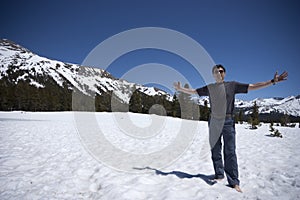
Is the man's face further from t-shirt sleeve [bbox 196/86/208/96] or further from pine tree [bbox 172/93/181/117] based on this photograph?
pine tree [bbox 172/93/181/117]

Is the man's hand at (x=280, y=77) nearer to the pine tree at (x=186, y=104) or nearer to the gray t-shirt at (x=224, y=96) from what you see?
the gray t-shirt at (x=224, y=96)

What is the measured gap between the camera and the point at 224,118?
3740 mm

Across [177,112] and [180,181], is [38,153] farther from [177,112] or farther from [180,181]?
[177,112]

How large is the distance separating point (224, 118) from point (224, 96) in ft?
1.56

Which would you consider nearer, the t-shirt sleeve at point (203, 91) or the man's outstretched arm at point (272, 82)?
the man's outstretched arm at point (272, 82)

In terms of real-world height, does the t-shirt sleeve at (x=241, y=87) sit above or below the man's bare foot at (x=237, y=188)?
A: above

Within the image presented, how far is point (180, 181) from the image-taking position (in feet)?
13.3

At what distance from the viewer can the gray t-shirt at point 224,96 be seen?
12.2ft

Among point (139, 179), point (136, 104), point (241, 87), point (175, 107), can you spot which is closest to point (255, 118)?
point (241, 87)

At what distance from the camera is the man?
3.63 metres

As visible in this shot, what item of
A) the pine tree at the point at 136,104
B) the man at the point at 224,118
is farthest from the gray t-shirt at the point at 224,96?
the pine tree at the point at 136,104

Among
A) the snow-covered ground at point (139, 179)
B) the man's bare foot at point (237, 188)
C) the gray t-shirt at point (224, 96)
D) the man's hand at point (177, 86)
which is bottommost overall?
the snow-covered ground at point (139, 179)

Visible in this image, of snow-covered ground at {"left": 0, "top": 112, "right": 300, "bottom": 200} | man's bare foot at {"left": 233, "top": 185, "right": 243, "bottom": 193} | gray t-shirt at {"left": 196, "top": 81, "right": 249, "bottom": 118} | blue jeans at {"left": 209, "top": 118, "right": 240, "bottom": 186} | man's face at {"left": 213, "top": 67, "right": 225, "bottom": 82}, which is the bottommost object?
snow-covered ground at {"left": 0, "top": 112, "right": 300, "bottom": 200}

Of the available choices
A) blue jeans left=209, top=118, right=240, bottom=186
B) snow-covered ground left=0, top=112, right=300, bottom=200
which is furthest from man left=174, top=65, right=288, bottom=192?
snow-covered ground left=0, top=112, right=300, bottom=200
